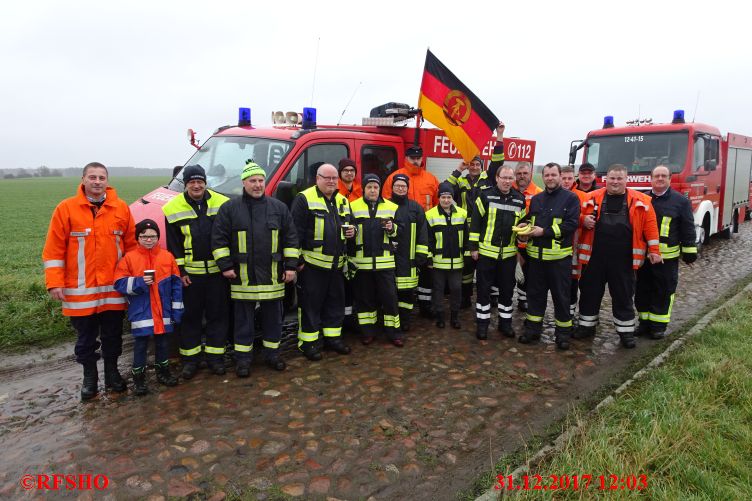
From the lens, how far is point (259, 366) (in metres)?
5.02

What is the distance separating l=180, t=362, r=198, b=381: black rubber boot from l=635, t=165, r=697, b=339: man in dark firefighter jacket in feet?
16.8

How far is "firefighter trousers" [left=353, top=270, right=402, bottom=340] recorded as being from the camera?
5.60 metres

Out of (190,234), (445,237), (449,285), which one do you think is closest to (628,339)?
(449,285)

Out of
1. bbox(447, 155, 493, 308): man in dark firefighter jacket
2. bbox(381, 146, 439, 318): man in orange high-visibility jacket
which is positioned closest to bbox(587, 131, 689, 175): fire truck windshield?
bbox(447, 155, 493, 308): man in dark firefighter jacket

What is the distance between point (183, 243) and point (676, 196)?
Result: 5.46m

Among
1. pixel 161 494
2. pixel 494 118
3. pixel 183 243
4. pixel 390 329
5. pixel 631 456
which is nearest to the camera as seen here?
pixel 161 494

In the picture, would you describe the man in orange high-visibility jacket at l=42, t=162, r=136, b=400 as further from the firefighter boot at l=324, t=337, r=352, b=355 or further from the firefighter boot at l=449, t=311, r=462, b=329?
the firefighter boot at l=449, t=311, r=462, b=329

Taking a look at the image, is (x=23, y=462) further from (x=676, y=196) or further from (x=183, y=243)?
(x=676, y=196)

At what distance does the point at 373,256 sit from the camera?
5492mm

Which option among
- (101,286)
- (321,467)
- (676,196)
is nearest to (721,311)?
(676,196)

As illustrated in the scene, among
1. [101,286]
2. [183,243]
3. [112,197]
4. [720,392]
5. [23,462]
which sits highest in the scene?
[112,197]

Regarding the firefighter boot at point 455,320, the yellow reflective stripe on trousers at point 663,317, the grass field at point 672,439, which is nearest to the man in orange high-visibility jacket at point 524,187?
the firefighter boot at point 455,320

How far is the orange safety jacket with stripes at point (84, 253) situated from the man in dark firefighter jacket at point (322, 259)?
1.64 meters

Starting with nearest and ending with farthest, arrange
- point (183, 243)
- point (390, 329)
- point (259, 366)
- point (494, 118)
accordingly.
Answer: point (183, 243), point (259, 366), point (390, 329), point (494, 118)
